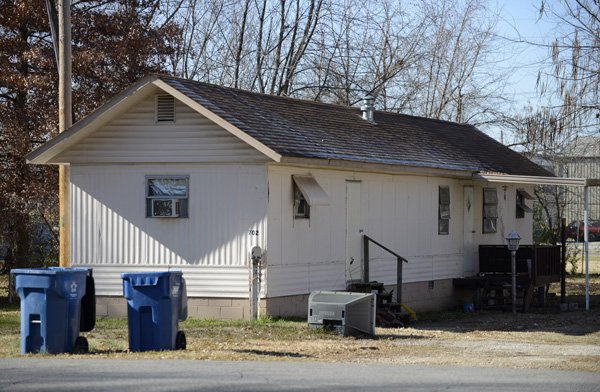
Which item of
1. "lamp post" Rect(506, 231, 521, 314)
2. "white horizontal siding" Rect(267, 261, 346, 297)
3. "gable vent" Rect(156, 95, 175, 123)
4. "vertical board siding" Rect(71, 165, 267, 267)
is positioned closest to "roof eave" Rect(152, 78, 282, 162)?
"gable vent" Rect(156, 95, 175, 123)

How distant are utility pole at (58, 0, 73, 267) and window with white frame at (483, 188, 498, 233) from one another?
Answer: 10.8m

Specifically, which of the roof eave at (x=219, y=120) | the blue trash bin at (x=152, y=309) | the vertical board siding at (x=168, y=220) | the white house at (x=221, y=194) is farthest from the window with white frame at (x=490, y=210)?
the blue trash bin at (x=152, y=309)

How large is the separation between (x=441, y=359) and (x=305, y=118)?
29.6 ft

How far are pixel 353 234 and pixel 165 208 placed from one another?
156 inches

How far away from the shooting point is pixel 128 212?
19.8 meters

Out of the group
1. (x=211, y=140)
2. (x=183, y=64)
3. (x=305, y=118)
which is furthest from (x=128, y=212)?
(x=183, y=64)

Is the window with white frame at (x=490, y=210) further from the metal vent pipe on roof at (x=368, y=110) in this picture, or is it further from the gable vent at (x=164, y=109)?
the gable vent at (x=164, y=109)

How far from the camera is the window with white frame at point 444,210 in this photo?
2420cm

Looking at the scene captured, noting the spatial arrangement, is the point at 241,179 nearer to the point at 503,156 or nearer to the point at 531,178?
the point at 531,178

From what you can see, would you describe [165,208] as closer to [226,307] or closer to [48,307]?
[226,307]

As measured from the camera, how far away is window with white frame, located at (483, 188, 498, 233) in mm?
26188

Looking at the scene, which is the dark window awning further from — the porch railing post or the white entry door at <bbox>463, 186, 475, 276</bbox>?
the white entry door at <bbox>463, 186, 475, 276</bbox>

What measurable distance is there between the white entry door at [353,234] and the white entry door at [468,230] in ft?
16.0

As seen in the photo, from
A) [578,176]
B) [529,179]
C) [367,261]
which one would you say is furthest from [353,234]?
[578,176]
